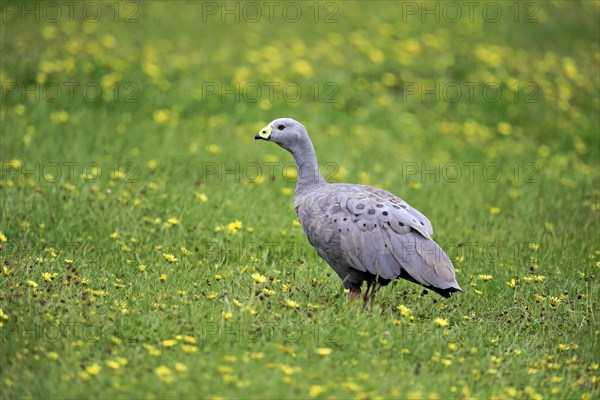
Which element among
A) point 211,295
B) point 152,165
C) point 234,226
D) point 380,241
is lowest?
point 211,295

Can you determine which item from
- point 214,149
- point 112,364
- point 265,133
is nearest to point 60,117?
point 214,149

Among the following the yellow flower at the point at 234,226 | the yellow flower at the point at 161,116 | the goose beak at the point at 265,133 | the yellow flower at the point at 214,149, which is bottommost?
the yellow flower at the point at 234,226

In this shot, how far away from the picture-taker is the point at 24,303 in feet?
17.2

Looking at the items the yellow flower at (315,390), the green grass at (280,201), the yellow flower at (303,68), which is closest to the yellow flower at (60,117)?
the green grass at (280,201)

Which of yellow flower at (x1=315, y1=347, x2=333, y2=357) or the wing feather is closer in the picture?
yellow flower at (x1=315, y1=347, x2=333, y2=357)

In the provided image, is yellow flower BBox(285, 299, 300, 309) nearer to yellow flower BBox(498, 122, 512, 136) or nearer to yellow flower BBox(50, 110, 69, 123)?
yellow flower BBox(50, 110, 69, 123)

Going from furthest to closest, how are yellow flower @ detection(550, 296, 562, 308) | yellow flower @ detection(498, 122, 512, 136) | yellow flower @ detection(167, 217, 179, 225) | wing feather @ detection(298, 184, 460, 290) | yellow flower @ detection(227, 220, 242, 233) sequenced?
1. yellow flower @ detection(498, 122, 512, 136)
2. yellow flower @ detection(167, 217, 179, 225)
3. yellow flower @ detection(227, 220, 242, 233)
4. yellow flower @ detection(550, 296, 562, 308)
5. wing feather @ detection(298, 184, 460, 290)

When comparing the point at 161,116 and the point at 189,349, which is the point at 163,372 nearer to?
the point at 189,349

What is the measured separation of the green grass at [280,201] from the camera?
498cm

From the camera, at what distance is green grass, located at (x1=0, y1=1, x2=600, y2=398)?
16.3ft

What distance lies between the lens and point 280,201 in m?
8.57

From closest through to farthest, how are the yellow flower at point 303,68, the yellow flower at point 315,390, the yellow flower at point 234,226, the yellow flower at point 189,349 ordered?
the yellow flower at point 315,390
the yellow flower at point 189,349
the yellow flower at point 234,226
the yellow flower at point 303,68

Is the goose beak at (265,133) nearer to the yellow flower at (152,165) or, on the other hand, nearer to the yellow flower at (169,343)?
the yellow flower at (169,343)

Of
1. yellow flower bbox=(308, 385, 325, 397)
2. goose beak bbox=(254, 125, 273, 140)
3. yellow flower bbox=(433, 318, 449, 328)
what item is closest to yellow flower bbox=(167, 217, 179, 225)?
goose beak bbox=(254, 125, 273, 140)
